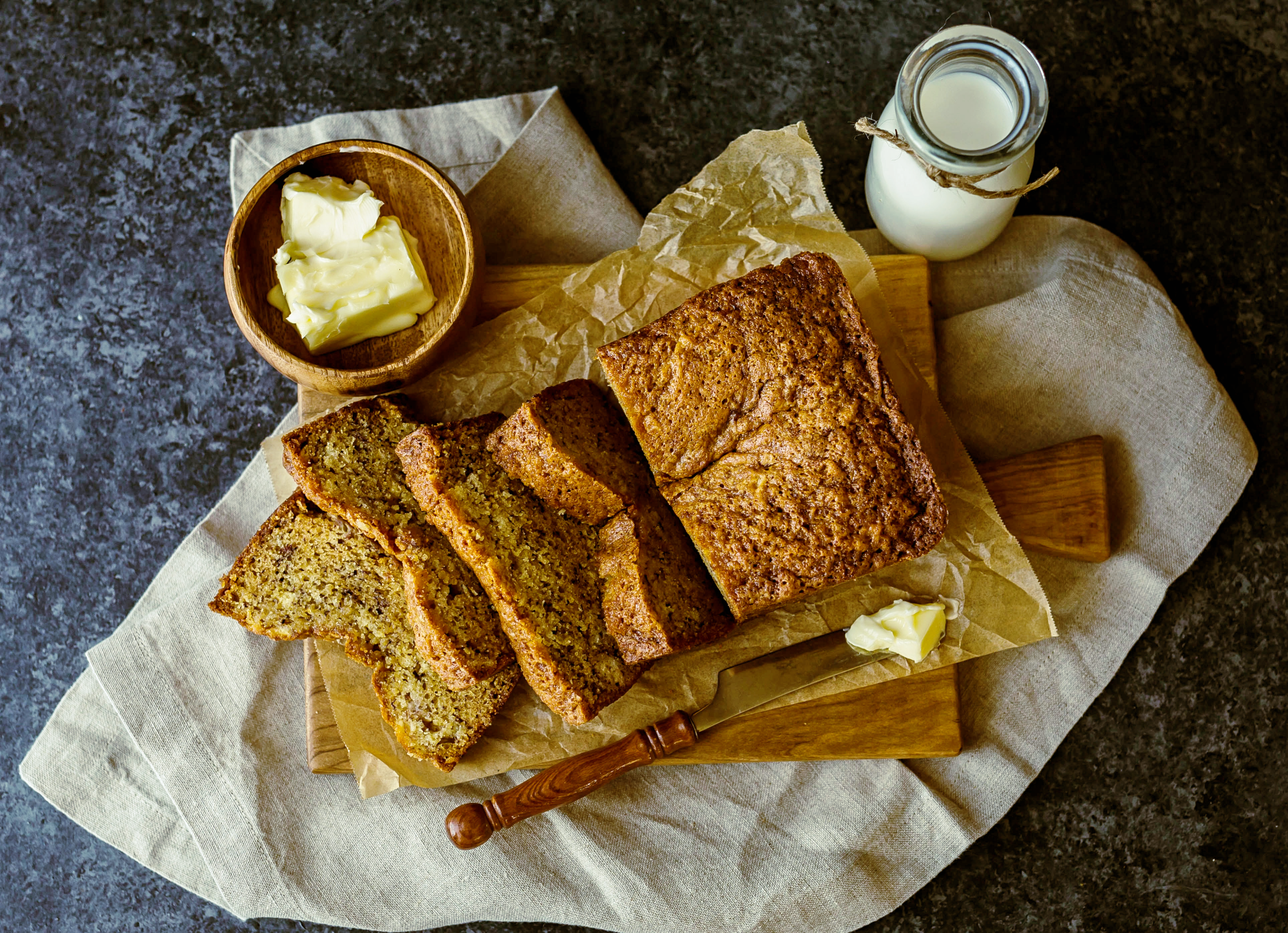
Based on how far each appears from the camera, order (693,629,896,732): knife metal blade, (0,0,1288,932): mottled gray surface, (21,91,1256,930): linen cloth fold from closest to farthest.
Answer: (693,629,896,732): knife metal blade → (21,91,1256,930): linen cloth fold → (0,0,1288,932): mottled gray surface

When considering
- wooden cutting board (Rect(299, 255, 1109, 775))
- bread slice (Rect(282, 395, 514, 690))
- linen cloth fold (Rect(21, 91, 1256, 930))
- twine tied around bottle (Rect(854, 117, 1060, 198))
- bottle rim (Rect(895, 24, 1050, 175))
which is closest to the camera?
bottle rim (Rect(895, 24, 1050, 175))

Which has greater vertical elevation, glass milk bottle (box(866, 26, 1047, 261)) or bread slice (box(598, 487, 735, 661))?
glass milk bottle (box(866, 26, 1047, 261))

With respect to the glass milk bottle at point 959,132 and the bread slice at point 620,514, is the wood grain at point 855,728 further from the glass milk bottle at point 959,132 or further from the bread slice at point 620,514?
the glass milk bottle at point 959,132

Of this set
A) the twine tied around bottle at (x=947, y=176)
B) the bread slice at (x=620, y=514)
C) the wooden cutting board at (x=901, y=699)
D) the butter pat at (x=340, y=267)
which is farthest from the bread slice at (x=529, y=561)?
the twine tied around bottle at (x=947, y=176)

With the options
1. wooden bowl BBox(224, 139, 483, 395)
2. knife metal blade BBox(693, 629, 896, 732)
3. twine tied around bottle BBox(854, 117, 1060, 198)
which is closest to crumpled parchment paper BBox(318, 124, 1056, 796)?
knife metal blade BBox(693, 629, 896, 732)

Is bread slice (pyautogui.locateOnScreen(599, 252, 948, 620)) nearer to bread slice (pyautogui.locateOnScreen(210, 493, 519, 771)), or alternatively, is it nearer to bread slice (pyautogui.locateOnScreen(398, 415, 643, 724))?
bread slice (pyautogui.locateOnScreen(398, 415, 643, 724))

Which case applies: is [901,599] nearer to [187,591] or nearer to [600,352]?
[600,352]

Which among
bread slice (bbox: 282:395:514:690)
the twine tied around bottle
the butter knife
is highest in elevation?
the twine tied around bottle

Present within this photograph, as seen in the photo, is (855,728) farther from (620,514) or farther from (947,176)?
(947,176)
